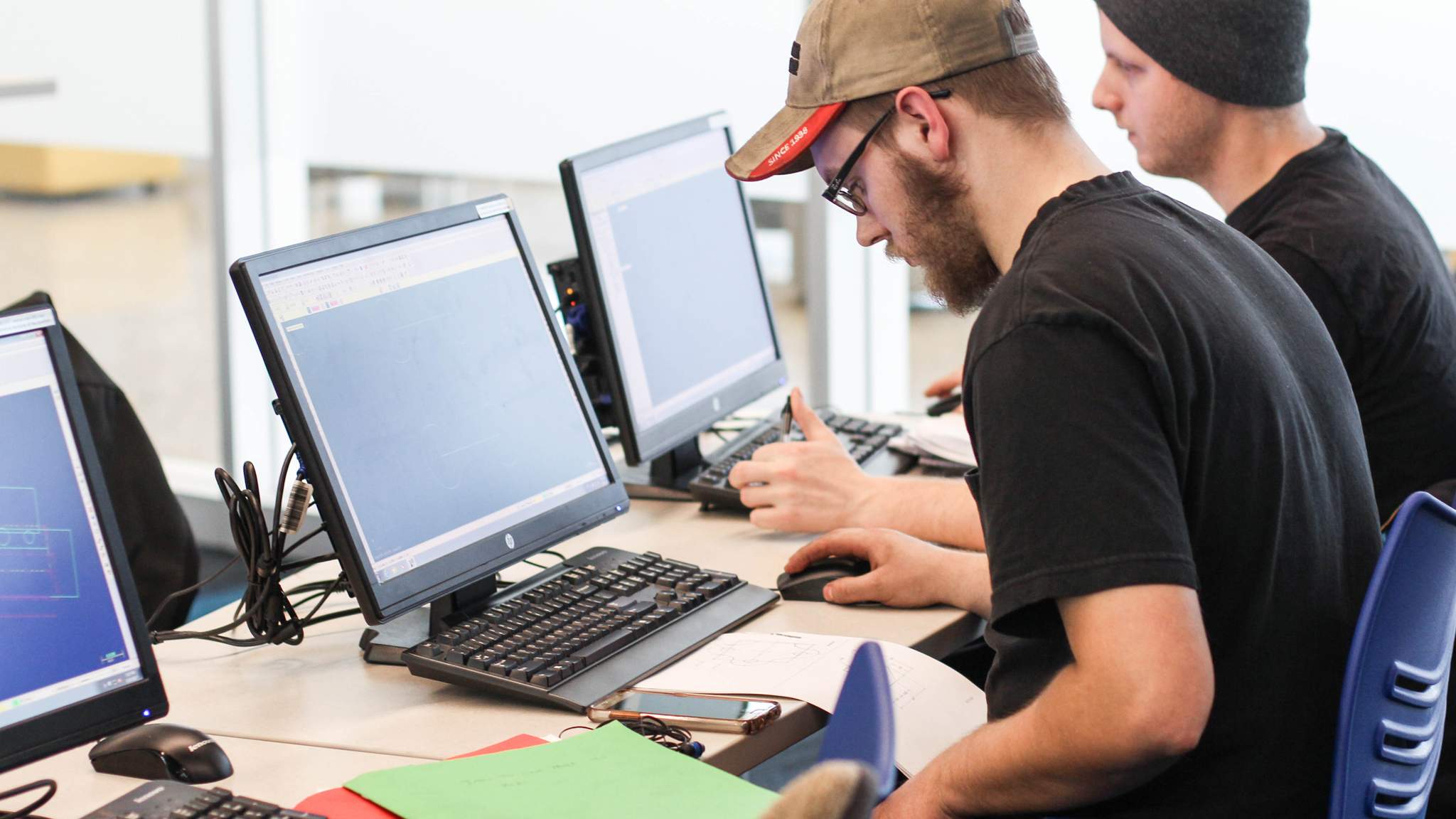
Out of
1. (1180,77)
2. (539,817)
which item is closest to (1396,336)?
(1180,77)

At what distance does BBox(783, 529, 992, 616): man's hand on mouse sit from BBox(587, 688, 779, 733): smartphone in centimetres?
34

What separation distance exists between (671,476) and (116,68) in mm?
2693

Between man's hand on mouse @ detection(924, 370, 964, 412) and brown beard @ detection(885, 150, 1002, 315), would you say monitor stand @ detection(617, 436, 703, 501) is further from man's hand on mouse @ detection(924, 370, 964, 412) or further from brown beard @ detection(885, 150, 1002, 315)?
brown beard @ detection(885, 150, 1002, 315)

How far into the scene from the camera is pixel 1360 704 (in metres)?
1.16

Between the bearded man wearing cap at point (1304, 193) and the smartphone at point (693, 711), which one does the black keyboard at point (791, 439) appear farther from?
the smartphone at point (693, 711)

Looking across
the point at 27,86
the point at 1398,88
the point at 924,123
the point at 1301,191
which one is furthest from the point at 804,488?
the point at 27,86

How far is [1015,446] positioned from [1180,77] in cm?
115

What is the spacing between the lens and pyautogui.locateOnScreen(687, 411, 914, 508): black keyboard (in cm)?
206

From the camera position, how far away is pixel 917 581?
63.1 inches

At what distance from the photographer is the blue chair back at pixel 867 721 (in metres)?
0.54

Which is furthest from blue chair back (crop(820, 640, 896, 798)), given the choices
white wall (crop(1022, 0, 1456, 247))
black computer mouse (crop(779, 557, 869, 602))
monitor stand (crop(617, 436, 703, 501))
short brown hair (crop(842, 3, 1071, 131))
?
white wall (crop(1022, 0, 1456, 247))

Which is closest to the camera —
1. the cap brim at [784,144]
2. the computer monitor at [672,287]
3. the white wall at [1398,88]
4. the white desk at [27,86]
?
the cap brim at [784,144]

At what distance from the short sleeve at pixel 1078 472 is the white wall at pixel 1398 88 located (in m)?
1.99

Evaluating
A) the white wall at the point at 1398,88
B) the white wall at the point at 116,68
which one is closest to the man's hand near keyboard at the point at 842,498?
the white wall at the point at 1398,88
